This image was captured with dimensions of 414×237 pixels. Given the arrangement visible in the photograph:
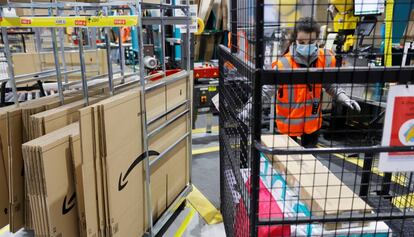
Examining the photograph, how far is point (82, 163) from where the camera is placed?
1772mm

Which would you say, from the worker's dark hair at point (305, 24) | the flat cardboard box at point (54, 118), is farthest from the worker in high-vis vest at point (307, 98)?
the flat cardboard box at point (54, 118)

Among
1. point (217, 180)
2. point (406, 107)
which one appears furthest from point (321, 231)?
point (217, 180)

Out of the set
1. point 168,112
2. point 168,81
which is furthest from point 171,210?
point 168,81

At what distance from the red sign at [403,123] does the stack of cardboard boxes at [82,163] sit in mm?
1376

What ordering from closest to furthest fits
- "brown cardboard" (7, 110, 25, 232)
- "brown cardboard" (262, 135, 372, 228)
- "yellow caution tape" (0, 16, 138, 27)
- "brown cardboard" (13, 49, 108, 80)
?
"brown cardboard" (262, 135, 372, 228) → "yellow caution tape" (0, 16, 138, 27) → "brown cardboard" (7, 110, 25, 232) → "brown cardboard" (13, 49, 108, 80)

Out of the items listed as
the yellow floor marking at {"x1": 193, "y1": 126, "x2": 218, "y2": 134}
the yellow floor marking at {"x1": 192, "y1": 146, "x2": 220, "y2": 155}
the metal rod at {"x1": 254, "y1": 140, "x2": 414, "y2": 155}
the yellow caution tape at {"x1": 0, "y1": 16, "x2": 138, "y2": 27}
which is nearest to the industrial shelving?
the yellow caution tape at {"x1": 0, "y1": 16, "x2": 138, "y2": 27}

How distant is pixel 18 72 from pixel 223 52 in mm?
3271

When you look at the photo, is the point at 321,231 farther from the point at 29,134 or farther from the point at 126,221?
the point at 29,134

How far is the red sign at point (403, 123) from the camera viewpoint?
122 centimetres

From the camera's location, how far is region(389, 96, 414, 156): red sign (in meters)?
1.22

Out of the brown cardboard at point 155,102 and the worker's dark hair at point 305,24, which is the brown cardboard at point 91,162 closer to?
the brown cardboard at point 155,102

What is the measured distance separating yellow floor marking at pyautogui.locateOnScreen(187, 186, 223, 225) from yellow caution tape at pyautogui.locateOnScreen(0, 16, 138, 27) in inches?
71.0

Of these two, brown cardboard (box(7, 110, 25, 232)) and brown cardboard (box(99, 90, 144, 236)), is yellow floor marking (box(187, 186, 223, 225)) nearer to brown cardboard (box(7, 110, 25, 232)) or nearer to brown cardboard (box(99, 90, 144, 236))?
brown cardboard (box(99, 90, 144, 236))

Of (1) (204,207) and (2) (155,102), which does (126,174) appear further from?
(1) (204,207)
